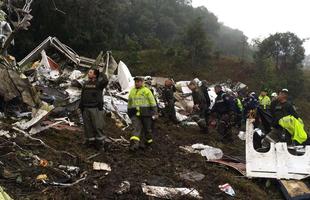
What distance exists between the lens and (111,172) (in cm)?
586

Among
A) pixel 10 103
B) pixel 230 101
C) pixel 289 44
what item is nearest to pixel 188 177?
pixel 230 101

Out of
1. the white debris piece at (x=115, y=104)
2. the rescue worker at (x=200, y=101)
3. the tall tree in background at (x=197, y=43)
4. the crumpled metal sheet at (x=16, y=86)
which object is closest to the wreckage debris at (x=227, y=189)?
the crumpled metal sheet at (x=16, y=86)

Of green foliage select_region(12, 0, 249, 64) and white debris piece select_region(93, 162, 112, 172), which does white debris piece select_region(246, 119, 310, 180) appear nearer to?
white debris piece select_region(93, 162, 112, 172)

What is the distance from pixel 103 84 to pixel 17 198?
119 inches

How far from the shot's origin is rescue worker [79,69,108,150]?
7.07 m

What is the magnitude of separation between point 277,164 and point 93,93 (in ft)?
10.9

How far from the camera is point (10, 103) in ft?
28.9

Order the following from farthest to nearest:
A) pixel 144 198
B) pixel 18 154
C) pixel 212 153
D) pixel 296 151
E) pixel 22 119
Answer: pixel 22 119 → pixel 212 153 → pixel 296 151 → pixel 18 154 → pixel 144 198

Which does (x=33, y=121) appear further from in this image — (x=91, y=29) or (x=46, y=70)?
(x=91, y=29)

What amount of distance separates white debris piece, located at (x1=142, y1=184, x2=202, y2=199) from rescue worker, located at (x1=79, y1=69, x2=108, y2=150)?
1.93m

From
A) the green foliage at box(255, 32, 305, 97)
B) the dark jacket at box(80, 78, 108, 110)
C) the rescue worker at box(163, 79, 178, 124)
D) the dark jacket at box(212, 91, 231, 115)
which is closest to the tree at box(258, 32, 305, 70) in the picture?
the green foliage at box(255, 32, 305, 97)

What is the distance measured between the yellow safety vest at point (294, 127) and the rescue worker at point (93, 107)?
3361mm

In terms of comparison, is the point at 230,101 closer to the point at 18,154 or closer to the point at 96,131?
the point at 96,131

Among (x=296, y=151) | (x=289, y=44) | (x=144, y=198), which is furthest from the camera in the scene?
(x=289, y=44)
